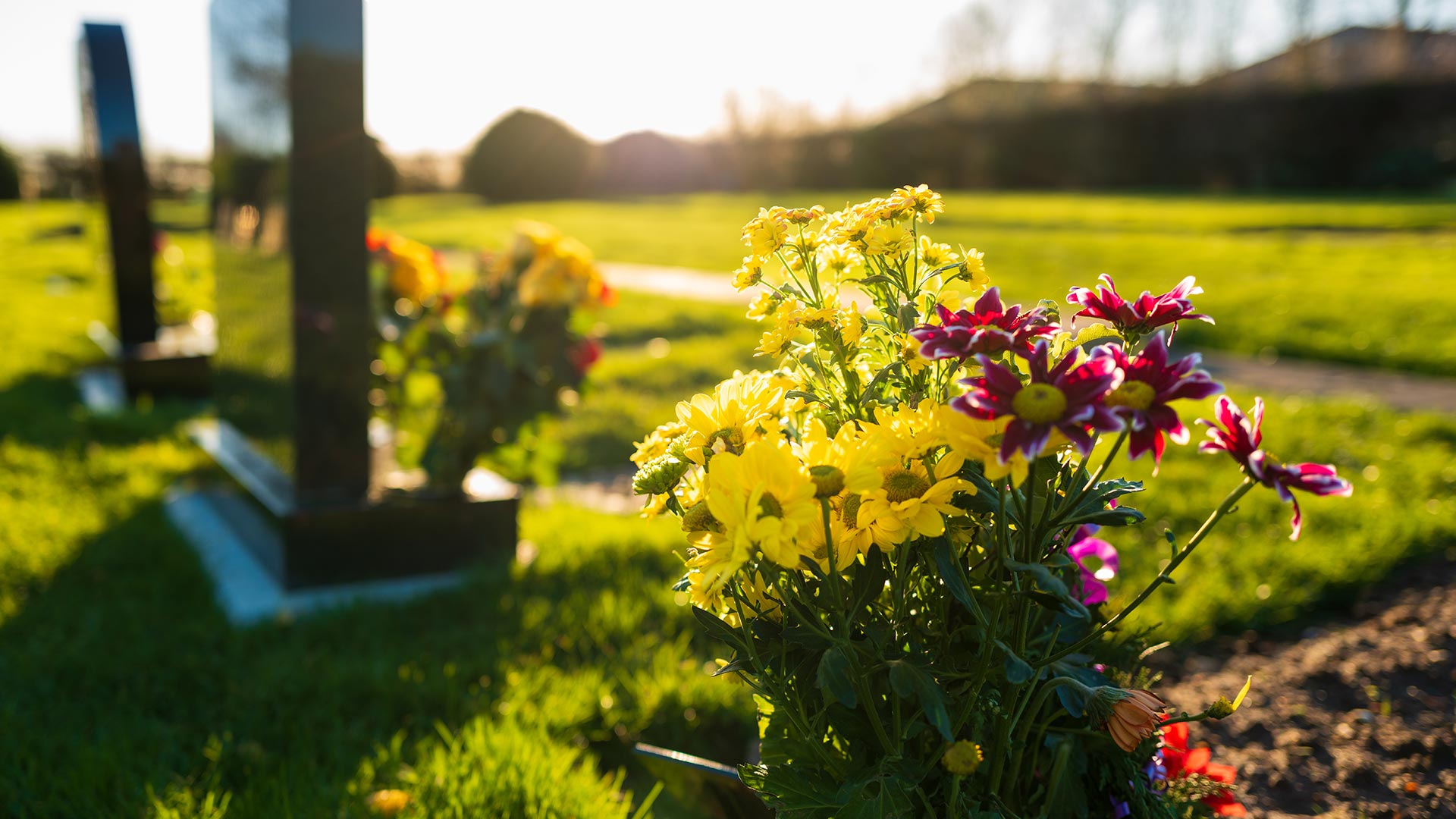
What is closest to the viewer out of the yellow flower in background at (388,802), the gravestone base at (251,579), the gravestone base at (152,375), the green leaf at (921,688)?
the green leaf at (921,688)

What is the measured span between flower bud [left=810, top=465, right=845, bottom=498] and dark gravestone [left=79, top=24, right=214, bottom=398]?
229 inches

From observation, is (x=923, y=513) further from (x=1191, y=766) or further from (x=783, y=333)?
(x=1191, y=766)

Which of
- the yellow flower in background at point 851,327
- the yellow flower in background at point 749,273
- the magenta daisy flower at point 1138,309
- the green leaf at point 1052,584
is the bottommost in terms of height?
the green leaf at point 1052,584

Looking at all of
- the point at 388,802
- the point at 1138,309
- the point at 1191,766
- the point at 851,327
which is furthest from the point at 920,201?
the point at 388,802

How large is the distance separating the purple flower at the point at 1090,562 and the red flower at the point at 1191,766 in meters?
0.25

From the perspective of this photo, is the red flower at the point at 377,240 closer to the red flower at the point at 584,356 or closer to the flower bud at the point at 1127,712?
the red flower at the point at 584,356

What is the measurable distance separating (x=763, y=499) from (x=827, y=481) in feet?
0.24

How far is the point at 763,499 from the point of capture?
3.53 ft

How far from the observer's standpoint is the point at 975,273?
4.35 ft

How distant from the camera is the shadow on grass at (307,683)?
201 centimetres

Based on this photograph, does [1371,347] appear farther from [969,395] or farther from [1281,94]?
[1281,94]

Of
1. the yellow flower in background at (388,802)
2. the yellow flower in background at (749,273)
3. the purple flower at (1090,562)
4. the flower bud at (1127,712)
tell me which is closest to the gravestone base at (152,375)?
the yellow flower in background at (388,802)

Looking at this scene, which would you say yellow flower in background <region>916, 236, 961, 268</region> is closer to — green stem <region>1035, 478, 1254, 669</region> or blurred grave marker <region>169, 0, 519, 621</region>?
green stem <region>1035, 478, 1254, 669</region>

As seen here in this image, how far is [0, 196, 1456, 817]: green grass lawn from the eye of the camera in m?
1.97
